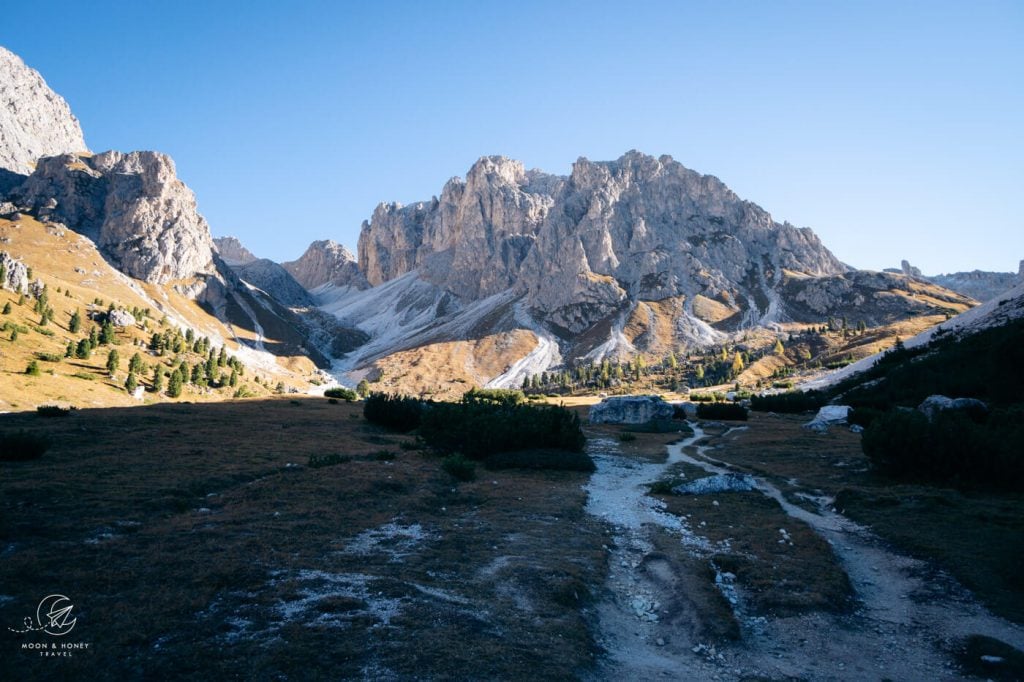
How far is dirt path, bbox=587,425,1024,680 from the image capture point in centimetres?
886

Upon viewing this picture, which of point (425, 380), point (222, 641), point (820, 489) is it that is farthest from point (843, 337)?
point (222, 641)

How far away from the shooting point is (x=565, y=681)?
742 cm

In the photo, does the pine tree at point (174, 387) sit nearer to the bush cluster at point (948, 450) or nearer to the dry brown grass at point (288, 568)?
the dry brown grass at point (288, 568)

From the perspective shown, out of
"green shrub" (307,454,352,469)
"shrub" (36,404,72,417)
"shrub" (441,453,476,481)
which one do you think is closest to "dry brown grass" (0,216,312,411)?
"shrub" (36,404,72,417)

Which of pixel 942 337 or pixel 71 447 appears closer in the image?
pixel 71 447

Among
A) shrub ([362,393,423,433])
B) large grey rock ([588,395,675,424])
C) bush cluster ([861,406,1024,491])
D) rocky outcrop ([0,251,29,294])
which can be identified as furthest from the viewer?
rocky outcrop ([0,251,29,294])

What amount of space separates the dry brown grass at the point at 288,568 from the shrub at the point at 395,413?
18.3 meters

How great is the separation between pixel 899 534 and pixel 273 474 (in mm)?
21210

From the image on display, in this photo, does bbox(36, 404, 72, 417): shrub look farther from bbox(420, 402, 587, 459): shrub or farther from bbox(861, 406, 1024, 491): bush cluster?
bbox(861, 406, 1024, 491): bush cluster

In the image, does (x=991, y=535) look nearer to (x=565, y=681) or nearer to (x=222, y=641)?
(x=565, y=681)

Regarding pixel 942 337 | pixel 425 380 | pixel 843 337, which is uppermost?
pixel 843 337

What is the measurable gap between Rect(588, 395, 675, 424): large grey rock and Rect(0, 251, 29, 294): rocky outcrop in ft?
300

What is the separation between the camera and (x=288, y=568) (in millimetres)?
10336

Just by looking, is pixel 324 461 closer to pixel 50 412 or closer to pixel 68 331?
pixel 50 412
